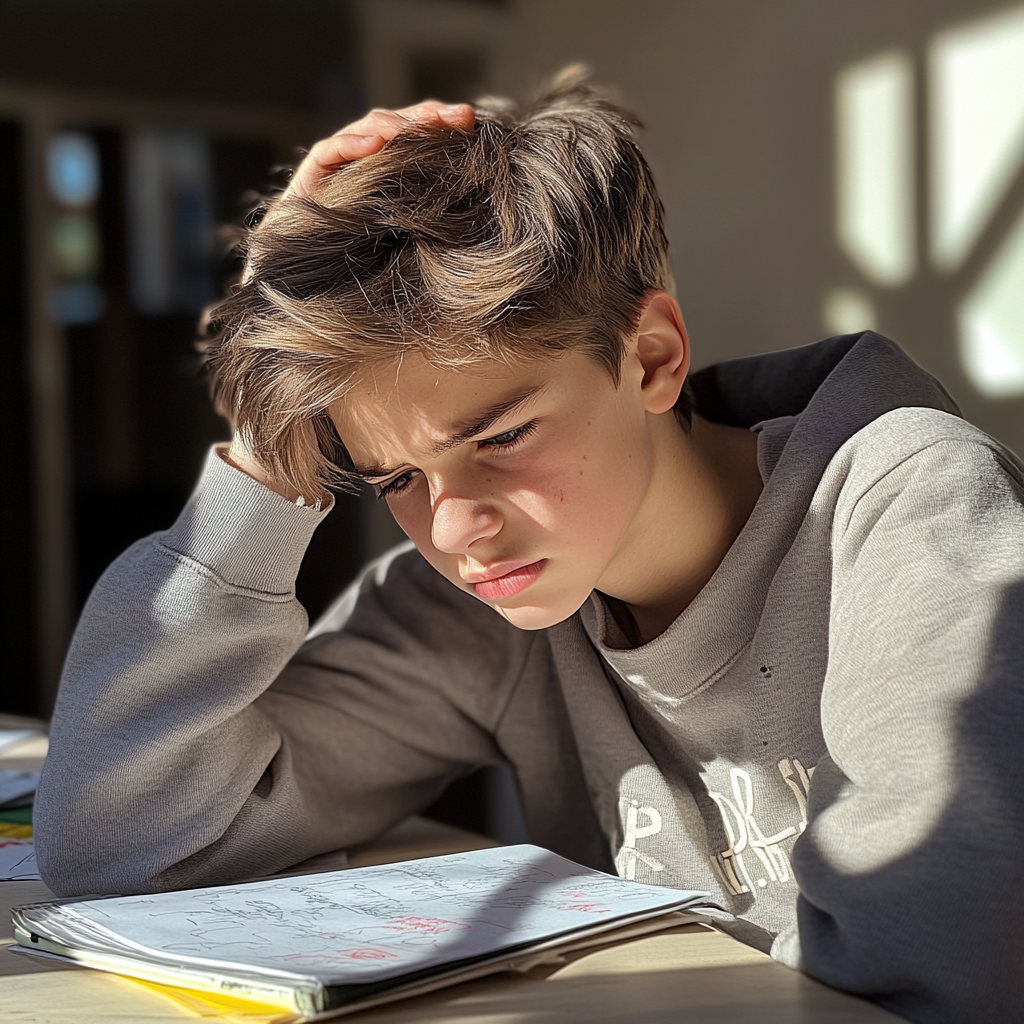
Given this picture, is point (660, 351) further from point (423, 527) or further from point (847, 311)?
point (847, 311)

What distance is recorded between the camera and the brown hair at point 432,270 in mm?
824

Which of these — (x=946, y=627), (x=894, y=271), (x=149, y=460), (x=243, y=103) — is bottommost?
(x=149, y=460)

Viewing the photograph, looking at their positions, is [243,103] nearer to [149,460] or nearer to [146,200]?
[146,200]

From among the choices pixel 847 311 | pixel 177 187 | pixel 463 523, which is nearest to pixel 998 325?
pixel 847 311

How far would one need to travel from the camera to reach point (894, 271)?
2.48 metres

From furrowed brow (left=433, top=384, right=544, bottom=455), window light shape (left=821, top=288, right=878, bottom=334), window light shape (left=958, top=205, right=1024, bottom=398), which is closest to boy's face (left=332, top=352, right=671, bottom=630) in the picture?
furrowed brow (left=433, top=384, right=544, bottom=455)

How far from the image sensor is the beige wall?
2.40 meters

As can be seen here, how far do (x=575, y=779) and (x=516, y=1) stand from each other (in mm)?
3012

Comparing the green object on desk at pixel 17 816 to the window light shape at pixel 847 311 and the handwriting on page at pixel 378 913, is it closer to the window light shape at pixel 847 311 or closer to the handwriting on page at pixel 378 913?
the handwriting on page at pixel 378 913

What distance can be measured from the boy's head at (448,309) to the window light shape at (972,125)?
1.56m

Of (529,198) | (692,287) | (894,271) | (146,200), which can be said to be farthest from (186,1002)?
(146,200)

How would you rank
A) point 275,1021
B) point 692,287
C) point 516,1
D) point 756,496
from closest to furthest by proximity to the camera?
point 275,1021 → point 756,496 → point 692,287 → point 516,1

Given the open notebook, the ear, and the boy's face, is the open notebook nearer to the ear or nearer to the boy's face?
the boy's face

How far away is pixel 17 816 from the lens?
1132 millimetres
